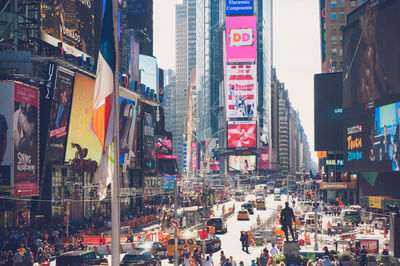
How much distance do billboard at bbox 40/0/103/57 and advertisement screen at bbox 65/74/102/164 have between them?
3.29 m

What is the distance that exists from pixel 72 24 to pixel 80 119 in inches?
359

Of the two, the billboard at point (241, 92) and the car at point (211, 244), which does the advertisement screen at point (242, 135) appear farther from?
the car at point (211, 244)

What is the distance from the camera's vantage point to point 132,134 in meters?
76.9

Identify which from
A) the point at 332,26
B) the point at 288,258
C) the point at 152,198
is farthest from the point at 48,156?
the point at 332,26

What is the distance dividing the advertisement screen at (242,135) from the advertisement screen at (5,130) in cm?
14096

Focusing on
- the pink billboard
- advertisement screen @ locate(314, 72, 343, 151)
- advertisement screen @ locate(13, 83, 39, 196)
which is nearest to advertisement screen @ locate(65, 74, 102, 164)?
advertisement screen @ locate(13, 83, 39, 196)

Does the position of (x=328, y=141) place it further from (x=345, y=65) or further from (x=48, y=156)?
(x=48, y=156)

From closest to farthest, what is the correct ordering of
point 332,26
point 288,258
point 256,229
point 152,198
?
point 288,258 < point 256,229 < point 152,198 < point 332,26

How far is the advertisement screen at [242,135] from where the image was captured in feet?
617

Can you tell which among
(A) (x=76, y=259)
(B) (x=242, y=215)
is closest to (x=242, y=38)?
(B) (x=242, y=215)

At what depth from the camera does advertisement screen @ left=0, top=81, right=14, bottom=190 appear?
154ft

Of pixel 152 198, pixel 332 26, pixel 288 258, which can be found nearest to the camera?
pixel 288 258

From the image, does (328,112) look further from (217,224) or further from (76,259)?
(76,259)

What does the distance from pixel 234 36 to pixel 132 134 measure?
114 meters
